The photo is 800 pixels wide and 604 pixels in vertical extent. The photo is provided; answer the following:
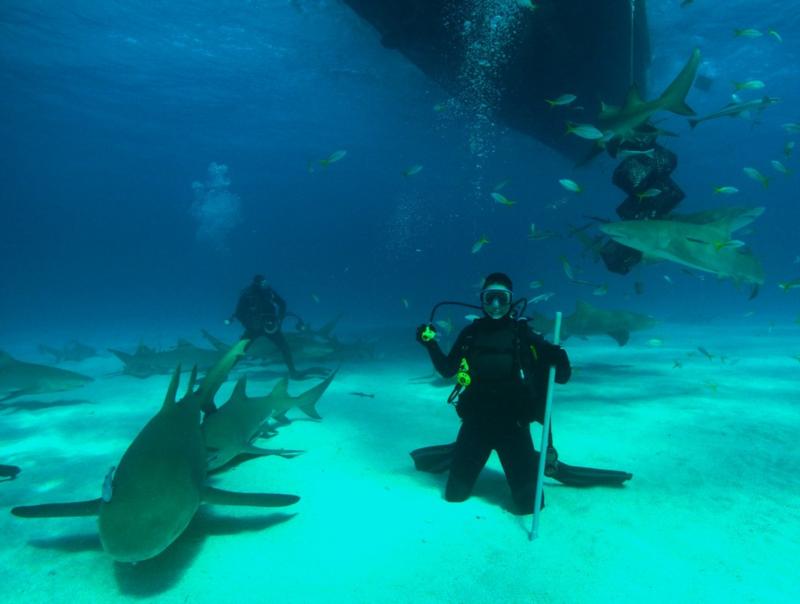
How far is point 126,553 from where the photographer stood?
251 cm

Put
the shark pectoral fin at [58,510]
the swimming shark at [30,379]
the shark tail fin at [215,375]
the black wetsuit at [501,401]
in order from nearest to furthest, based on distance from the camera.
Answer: the shark pectoral fin at [58,510] → the black wetsuit at [501,401] → the shark tail fin at [215,375] → the swimming shark at [30,379]

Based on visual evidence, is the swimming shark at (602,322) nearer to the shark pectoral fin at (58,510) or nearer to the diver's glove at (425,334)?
the diver's glove at (425,334)

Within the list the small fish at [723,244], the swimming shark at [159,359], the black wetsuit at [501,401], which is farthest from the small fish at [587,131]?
the swimming shark at [159,359]

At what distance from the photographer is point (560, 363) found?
3584 mm

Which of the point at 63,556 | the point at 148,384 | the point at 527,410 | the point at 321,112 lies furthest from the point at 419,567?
the point at 321,112

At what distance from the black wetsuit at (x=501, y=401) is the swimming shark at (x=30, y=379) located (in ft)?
25.4

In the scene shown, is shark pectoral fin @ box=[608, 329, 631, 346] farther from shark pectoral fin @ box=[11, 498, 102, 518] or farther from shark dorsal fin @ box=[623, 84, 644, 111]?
shark pectoral fin @ box=[11, 498, 102, 518]

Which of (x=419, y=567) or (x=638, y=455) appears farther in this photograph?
(x=638, y=455)

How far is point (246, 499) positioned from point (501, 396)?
224cm

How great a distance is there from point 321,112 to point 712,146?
144 feet

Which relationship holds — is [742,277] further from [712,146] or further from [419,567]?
[712,146]

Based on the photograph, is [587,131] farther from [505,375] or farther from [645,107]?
[505,375]

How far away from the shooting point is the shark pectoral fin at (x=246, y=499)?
310 cm

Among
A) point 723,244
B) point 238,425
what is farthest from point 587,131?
point 238,425
